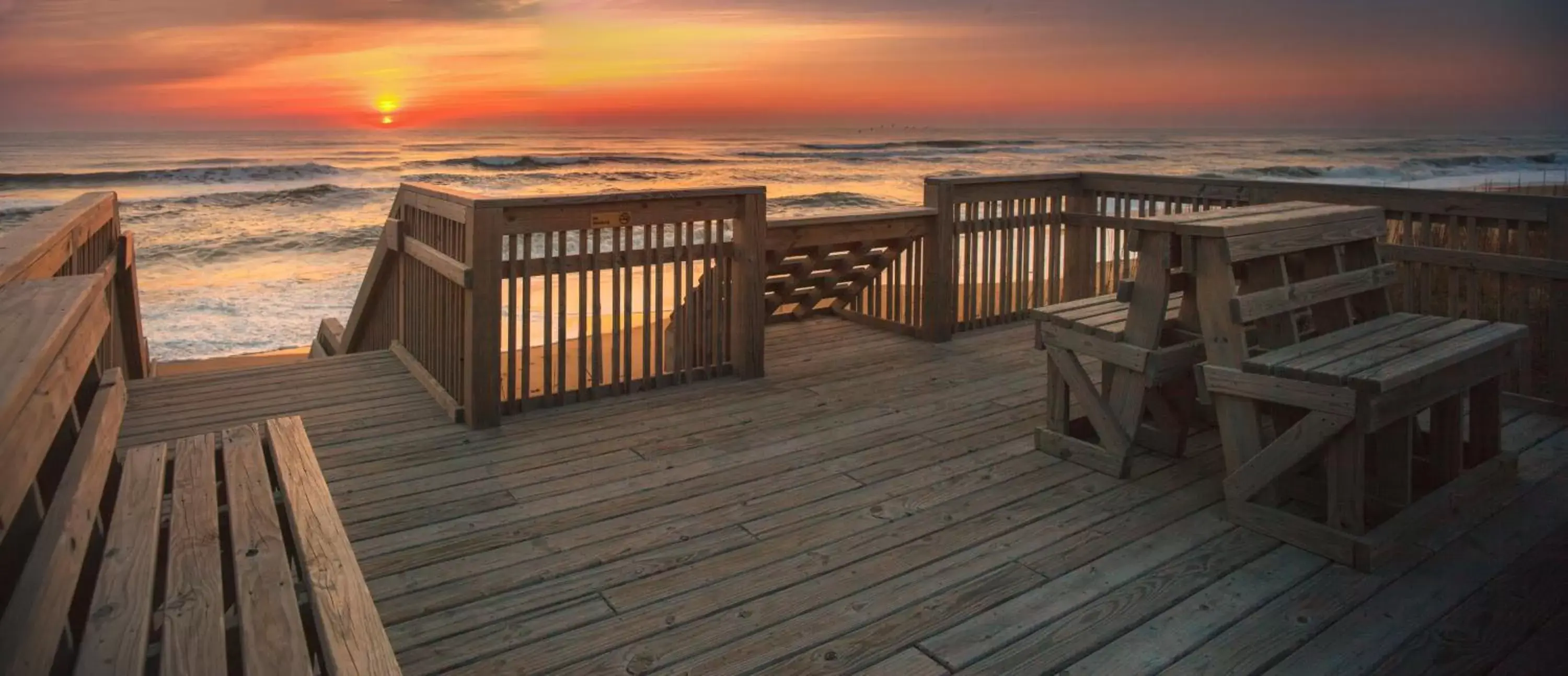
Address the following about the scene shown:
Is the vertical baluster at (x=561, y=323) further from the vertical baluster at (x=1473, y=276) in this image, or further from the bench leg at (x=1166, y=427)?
the vertical baluster at (x=1473, y=276)

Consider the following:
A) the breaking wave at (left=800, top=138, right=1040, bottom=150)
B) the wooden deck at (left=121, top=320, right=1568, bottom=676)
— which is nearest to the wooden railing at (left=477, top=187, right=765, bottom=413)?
the wooden deck at (left=121, top=320, right=1568, bottom=676)

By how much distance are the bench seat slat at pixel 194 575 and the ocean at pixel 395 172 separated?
11219 mm

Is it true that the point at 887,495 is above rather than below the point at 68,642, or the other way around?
below

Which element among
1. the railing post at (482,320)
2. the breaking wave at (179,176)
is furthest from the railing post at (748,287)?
the breaking wave at (179,176)

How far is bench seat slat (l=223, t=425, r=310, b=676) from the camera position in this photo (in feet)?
5.15

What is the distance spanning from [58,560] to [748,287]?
4.02m

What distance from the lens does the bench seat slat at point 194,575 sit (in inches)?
61.4

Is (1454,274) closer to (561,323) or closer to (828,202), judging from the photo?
(561,323)

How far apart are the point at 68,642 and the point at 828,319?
5789 mm

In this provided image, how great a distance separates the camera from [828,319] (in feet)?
23.6

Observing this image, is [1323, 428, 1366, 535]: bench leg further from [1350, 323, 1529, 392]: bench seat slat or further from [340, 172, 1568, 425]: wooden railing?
[340, 172, 1568, 425]: wooden railing

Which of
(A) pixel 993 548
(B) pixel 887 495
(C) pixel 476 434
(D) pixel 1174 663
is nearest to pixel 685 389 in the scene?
(C) pixel 476 434

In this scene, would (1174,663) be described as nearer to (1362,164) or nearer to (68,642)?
(68,642)

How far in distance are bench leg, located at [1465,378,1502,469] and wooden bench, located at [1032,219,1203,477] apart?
1.00 m
